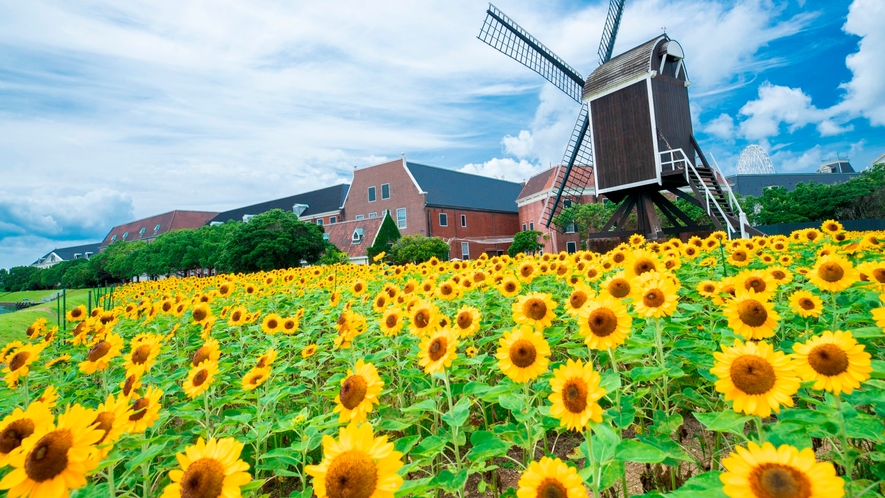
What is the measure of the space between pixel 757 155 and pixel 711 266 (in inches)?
3626

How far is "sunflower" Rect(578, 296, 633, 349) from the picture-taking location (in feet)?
6.39

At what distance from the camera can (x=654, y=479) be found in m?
2.12

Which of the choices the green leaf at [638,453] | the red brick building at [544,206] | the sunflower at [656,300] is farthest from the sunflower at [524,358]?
the red brick building at [544,206]

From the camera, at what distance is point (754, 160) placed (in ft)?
Result: 252

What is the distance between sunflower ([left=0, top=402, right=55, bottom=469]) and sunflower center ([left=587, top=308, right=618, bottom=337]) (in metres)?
2.20

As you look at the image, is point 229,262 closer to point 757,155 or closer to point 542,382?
point 542,382

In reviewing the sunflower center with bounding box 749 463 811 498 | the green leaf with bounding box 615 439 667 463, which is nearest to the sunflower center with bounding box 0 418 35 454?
the green leaf with bounding box 615 439 667 463

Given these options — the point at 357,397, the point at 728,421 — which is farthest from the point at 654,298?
the point at 357,397

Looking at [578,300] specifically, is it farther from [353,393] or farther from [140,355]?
[140,355]

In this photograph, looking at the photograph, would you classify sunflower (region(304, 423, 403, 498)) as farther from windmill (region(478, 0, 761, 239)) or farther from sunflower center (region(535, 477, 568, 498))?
windmill (region(478, 0, 761, 239))

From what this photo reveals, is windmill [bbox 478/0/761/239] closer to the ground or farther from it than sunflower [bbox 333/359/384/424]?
farther from it

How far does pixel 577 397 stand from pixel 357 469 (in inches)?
31.8

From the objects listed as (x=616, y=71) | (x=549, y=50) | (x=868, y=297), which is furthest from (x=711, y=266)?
(x=549, y=50)

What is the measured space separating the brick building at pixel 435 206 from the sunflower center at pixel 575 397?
1602 inches
